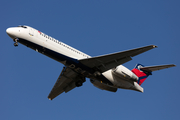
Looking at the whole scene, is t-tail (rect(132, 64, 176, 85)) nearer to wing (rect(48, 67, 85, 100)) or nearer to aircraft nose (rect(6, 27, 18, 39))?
wing (rect(48, 67, 85, 100))

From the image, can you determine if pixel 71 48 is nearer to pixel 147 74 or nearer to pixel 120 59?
pixel 120 59

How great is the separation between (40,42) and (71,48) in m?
2.66

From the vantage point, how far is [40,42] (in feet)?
64.3

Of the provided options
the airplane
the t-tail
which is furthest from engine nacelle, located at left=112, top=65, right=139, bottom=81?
the t-tail

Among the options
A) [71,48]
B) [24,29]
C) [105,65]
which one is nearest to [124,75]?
[105,65]

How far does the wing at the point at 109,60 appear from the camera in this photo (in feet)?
62.5

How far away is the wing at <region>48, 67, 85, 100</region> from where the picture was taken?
74.9 feet

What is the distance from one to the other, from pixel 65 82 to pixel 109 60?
6421 mm

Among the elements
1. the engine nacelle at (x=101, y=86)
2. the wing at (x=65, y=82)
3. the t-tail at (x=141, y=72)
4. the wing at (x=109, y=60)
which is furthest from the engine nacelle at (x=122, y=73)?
the wing at (x=65, y=82)

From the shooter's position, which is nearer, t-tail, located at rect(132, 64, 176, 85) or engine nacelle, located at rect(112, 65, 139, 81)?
engine nacelle, located at rect(112, 65, 139, 81)

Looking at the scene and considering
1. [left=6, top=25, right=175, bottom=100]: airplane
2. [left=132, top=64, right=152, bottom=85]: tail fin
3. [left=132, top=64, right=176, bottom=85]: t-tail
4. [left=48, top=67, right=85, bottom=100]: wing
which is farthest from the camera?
[left=132, top=64, right=152, bottom=85]: tail fin

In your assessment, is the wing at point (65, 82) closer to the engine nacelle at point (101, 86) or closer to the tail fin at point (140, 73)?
the engine nacelle at point (101, 86)

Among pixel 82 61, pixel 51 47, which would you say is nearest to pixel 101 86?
pixel 82 61

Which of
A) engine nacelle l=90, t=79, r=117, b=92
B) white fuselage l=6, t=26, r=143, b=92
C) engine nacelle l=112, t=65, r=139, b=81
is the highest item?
white fuselage l=6, t=26, r=143, b=92
